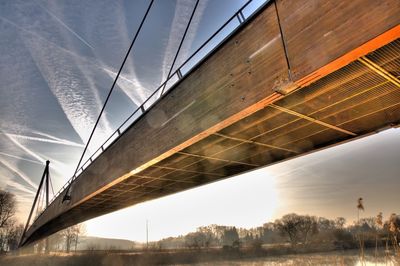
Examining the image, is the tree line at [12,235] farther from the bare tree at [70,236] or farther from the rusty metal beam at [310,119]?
the rusty metal beam at [310,119]

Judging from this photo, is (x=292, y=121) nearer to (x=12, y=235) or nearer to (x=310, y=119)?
(x=310, y=119)

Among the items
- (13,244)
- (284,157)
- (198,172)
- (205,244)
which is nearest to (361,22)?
(284,157)

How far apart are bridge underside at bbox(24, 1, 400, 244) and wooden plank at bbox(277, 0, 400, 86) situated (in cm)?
5

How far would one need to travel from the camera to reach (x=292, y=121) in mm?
6645

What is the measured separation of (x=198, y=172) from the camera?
11211 mm

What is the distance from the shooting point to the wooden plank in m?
3.19

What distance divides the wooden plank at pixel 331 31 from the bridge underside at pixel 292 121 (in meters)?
0.05

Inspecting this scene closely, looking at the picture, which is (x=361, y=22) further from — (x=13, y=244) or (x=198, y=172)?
(x=13, y=244)

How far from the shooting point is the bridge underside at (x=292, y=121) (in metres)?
4.46

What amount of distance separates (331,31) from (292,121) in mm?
3210

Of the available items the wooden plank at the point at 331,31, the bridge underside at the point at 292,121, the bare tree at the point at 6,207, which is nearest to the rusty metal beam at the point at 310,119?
the bridge underside at the point at 292,121

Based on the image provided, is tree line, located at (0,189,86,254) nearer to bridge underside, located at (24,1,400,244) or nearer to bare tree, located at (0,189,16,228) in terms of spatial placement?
bare tree, located at (0,189,16,228)

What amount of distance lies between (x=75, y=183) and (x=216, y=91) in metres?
12.9

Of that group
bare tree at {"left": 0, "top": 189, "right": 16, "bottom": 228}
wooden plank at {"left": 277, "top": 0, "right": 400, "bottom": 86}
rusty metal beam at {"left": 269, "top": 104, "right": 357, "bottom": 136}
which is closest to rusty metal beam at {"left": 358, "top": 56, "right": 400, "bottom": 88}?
wooden plank at {"left": 277, "top": 0, "right": 400, "bottom": 86}
